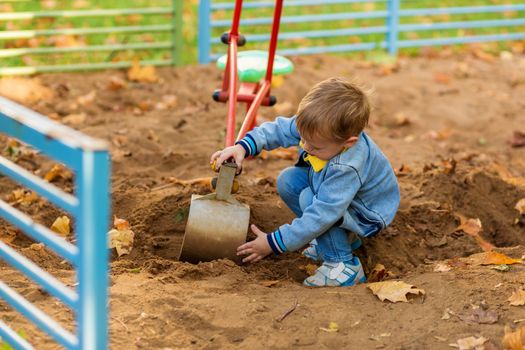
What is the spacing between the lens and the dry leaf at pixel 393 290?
341 centimetres

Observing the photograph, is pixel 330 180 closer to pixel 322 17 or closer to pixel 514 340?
pixel 514 340

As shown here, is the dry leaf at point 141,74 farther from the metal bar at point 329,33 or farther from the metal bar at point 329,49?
the metal bar at point 329,33

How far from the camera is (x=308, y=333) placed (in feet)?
10.4

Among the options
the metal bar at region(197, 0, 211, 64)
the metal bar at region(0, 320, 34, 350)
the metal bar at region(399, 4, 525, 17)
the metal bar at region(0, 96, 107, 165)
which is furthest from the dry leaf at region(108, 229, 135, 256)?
the metal bar at region(399, 4, 525, 17)

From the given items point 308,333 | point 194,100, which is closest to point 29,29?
point 194,100

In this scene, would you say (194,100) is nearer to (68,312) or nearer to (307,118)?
(307,118)

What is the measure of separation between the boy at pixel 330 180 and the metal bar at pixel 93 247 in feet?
4.43

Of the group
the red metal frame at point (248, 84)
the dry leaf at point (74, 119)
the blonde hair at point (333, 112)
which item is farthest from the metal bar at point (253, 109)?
the dry leaf at point (74, 119)

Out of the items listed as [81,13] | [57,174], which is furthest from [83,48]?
[57,174]

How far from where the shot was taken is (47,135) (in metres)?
2.49

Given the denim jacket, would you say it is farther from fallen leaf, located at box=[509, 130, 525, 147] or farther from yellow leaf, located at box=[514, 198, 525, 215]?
fallen leaf, located at box=[509, 130, 525, 147]

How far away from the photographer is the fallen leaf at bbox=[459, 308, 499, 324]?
10.5 feet

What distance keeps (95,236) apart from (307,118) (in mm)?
1393

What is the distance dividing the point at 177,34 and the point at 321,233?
4091 mm
